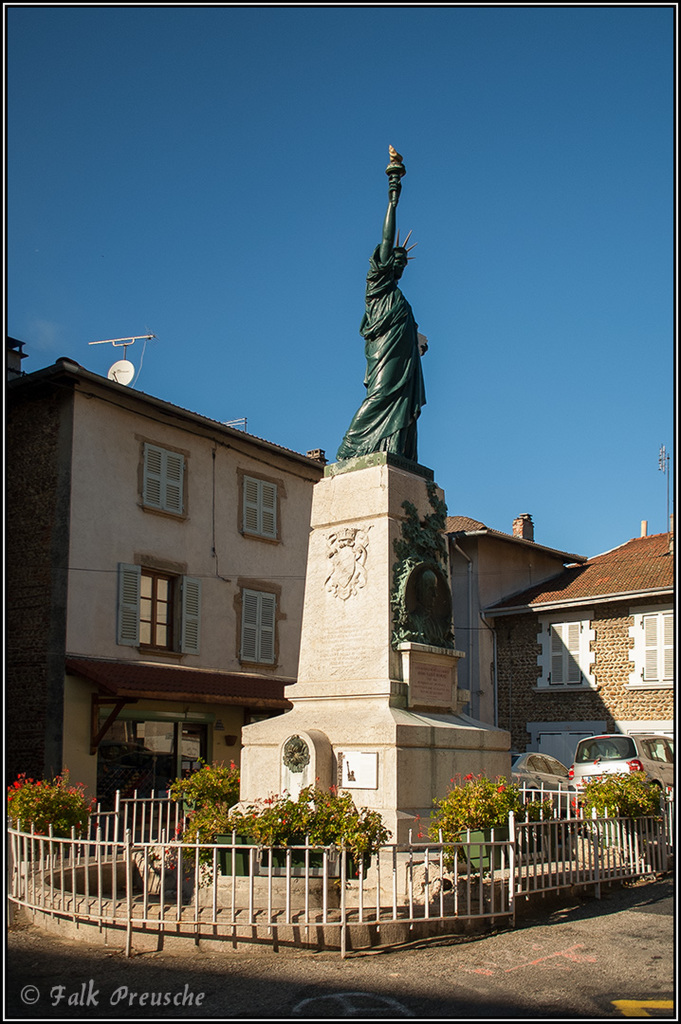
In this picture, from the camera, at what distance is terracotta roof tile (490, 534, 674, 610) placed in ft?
72.5

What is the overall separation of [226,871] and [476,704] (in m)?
17.4

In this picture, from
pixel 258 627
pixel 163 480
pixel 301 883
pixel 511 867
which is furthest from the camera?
pixel 258 627

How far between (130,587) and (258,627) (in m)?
3.72

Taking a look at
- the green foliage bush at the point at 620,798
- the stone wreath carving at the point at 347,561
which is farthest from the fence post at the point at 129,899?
A: the green foliage bush at the point at 620,798

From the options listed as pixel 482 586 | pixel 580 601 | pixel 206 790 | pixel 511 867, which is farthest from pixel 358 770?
pixel 482 586

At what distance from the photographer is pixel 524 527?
1135 inches

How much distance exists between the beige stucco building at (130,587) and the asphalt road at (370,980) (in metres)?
9.79

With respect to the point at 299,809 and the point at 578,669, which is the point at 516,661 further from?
the point at 299,809

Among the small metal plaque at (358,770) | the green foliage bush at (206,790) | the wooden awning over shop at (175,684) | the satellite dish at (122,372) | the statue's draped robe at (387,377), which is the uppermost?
the satellite dish at (122,372)

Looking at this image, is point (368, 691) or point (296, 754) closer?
point (296, 754)

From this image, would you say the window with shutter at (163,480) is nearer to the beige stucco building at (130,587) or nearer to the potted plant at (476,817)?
the beige stucco building at (130,587)

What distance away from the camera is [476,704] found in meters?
24.1

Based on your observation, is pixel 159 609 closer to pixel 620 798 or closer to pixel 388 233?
pixel 388 233

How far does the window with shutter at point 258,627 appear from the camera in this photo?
2073cm
